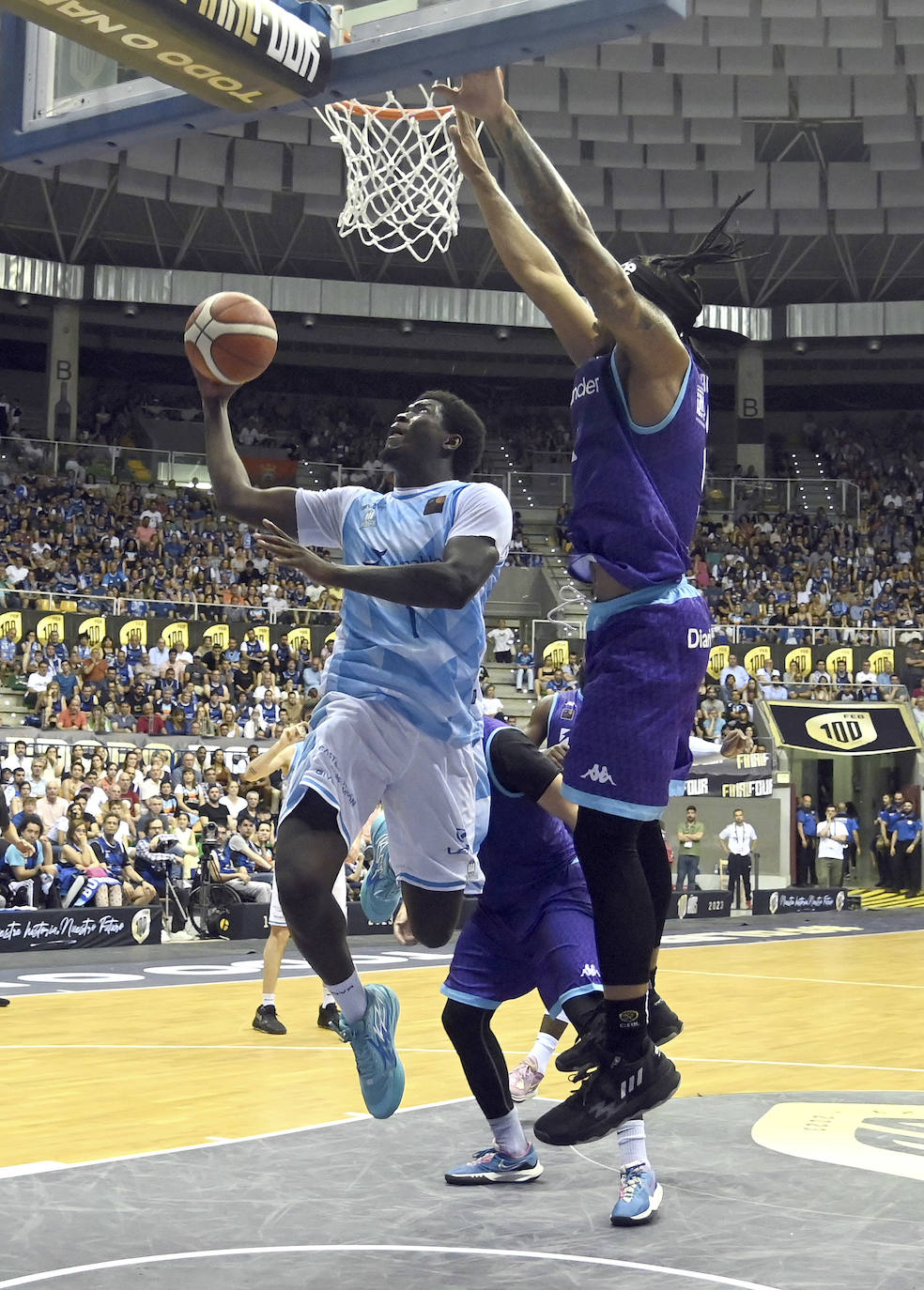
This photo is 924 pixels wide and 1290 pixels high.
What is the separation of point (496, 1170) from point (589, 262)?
3.09 metres

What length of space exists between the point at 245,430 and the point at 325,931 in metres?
30.2

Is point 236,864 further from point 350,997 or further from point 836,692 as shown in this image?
point 836,692

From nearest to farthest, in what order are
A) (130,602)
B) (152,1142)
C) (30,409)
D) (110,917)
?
(152,1142) < (110,917) < (130,602) < (30,409)

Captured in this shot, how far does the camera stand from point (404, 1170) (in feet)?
17.0

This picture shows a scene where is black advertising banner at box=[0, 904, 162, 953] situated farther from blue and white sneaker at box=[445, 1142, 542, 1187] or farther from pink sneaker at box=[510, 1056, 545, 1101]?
blue and white sneaker at box=[445, 1142, 542, 1187]

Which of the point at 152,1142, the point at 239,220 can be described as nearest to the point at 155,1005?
the point at 152,1142

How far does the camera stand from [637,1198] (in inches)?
177

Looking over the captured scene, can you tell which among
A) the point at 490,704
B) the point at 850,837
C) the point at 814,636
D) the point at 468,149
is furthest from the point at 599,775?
the point at 814,636

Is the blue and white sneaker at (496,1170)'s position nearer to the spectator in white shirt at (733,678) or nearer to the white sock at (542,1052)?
the white sock at (542,1052)

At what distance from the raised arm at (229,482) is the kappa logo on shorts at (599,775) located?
1324 mm

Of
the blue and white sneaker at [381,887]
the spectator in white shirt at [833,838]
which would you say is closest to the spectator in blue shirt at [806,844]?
the spectator in white shirt at [833,838]

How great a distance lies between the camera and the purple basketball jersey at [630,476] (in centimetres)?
404

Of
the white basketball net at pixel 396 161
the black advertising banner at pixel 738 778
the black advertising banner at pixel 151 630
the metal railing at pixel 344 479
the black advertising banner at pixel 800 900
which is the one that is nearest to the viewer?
the white basketball net at pixel 396 161

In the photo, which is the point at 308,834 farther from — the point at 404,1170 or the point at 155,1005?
the point at 155,1005
